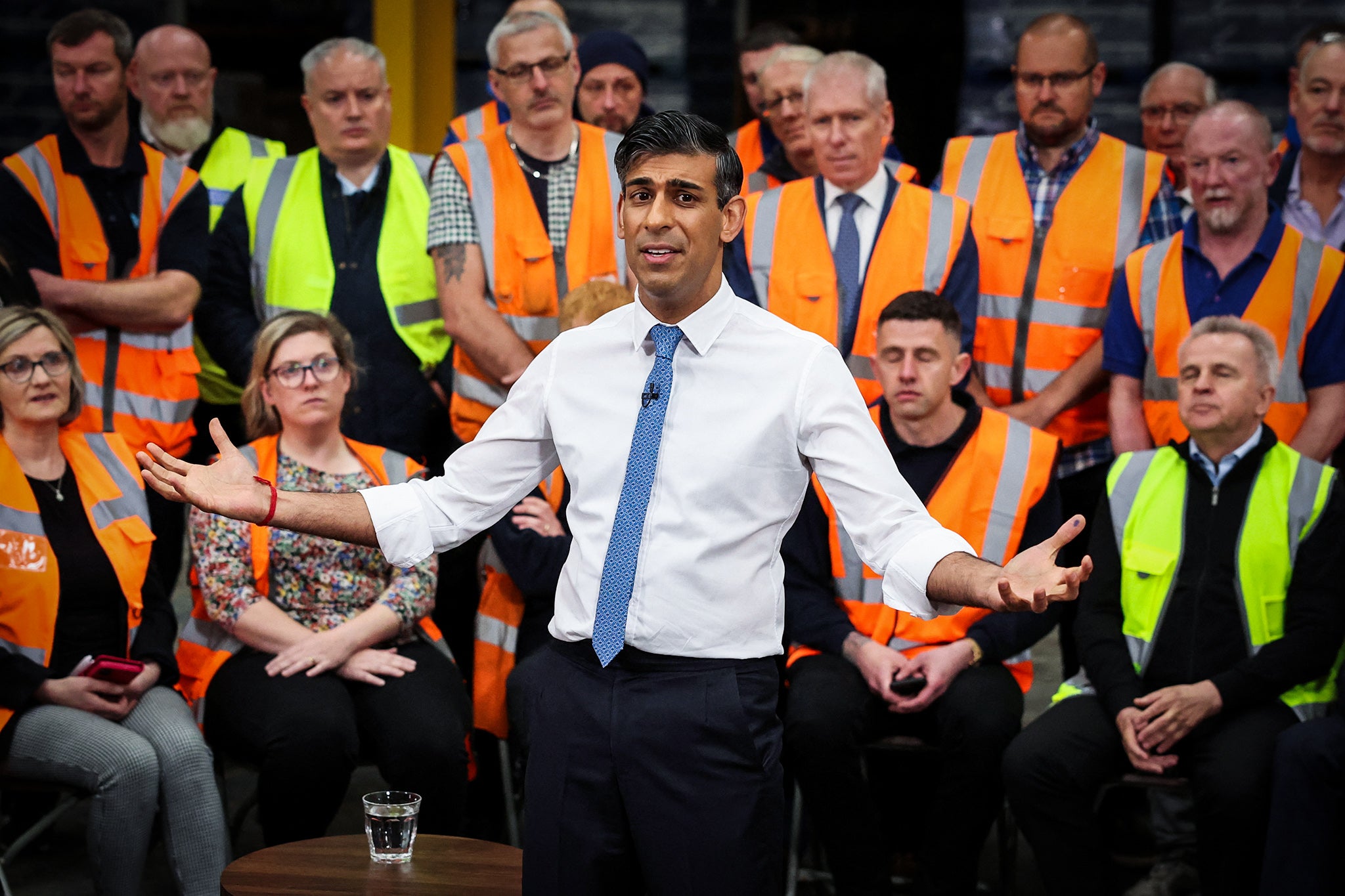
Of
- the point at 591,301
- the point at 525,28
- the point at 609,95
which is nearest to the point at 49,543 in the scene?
the point at 591,301

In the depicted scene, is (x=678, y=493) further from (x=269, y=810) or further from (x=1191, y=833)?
(x=1191, y=833)

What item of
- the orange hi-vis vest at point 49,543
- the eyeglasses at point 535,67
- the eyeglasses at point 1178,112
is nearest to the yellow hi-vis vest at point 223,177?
the orange hi-vis vest at point 49,543

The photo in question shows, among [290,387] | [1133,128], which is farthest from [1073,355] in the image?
[1133,128]

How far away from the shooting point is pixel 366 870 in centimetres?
268

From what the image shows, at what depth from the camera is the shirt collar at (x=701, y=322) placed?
2.09 meters

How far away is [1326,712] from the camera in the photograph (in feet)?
10.8

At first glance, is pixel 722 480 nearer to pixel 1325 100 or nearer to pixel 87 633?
pixel 87 633

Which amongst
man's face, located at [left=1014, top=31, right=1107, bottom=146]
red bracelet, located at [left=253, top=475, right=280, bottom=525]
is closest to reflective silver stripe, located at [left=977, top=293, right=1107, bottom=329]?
man's face, located at [left=1014, top=31, right=1107, bottom=146]

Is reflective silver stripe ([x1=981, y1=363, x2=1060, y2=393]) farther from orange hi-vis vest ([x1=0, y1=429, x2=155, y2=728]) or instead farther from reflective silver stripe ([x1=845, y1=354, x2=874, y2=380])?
orange hi-vis vest ([x1=0, y1=429, x2=155, y2=728])

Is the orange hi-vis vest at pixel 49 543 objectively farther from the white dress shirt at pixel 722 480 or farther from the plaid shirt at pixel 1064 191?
the plaid shirt at pixel 1064 191

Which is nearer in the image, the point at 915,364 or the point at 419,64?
the point at 915,364

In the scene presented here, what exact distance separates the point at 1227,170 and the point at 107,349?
2784mm

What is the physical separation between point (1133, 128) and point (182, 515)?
4.56 metres

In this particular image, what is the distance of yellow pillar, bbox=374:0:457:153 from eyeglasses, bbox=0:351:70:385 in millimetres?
4070
